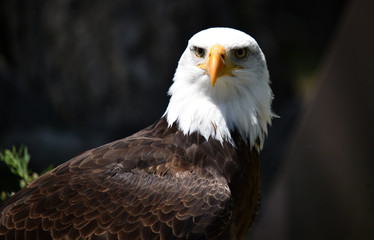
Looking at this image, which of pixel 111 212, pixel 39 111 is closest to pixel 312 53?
pixel 39 111

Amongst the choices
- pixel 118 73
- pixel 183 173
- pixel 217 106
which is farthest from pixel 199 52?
pixel 118 73

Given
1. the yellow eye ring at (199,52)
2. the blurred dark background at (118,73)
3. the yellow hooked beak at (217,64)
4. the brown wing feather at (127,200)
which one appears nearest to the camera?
the brown wing feather at (127,200)

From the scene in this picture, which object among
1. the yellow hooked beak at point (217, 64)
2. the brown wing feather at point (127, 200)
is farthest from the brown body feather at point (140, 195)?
the yellow hooked beak at point (217, 64)

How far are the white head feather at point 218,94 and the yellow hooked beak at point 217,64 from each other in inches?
2.2

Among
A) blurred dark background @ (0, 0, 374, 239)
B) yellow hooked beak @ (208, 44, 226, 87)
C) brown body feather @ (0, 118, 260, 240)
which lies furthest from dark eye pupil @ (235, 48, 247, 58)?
blurred dark background @ (0, 0, 374, 239)

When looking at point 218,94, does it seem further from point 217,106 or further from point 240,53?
→ point 240,53

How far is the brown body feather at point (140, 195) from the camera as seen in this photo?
141 inches

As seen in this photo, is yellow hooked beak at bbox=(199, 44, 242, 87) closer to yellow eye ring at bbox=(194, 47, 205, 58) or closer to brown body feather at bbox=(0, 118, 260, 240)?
yellow eye ring at bbox=(194, 47, 205, 58)

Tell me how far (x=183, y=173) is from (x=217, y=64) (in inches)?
30.6

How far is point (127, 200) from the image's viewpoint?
3662 mm

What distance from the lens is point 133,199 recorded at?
12.0 feet

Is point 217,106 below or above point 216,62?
below

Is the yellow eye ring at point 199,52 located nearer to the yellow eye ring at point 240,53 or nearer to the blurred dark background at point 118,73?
the yellow eye ring at point 240,53

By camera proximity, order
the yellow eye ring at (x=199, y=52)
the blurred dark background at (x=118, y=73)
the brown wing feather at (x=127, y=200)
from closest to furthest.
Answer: the brown wing feather at (x=127, y=200) → the yellow eye ring at (x=199, y=52) → the blurred dark background at (x=118, y=73)
